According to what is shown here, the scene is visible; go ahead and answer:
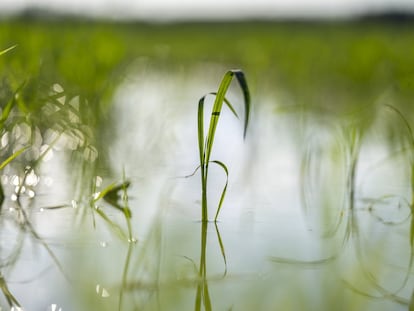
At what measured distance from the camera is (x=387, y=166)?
7.36 ft

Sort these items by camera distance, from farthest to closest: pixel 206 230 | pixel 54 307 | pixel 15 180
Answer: pixel 15 180, pixel 206 230, pixel 54 307

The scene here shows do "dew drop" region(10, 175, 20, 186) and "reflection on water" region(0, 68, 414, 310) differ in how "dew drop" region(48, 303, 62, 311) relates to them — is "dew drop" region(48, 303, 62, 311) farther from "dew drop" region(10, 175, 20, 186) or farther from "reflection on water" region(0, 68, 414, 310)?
"dew drop" region(10, 175, 20, 186)

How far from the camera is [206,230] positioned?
1.43 meters

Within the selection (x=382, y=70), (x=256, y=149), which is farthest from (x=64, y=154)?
(x=382, y=70)

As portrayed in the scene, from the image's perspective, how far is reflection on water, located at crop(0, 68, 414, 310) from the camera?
1062mm

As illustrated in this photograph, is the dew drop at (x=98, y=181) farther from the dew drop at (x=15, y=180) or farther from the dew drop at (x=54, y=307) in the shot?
the dew drop at (x=54, y=307)

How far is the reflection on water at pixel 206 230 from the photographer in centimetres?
→ 106

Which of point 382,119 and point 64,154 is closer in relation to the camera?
point 64,154

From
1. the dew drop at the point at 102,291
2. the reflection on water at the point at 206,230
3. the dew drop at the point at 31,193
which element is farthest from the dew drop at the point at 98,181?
the dew drop at the point at 102,291

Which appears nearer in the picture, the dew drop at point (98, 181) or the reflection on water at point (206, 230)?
the reflection on water at point (206, 230)

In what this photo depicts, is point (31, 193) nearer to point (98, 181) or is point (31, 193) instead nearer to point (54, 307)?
point (98, 181)

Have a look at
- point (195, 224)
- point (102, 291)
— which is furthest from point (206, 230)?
point (102, 291)

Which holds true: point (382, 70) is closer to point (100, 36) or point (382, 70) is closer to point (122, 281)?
point (100, 36)

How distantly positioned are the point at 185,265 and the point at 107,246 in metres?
0.15
